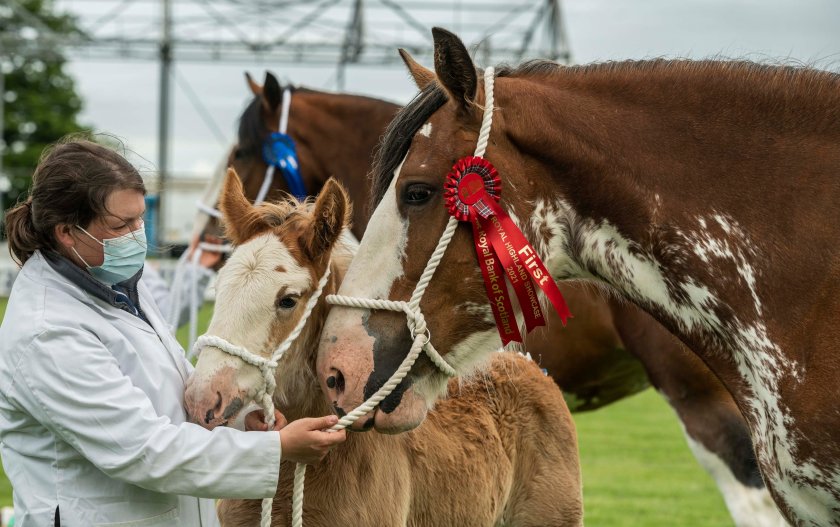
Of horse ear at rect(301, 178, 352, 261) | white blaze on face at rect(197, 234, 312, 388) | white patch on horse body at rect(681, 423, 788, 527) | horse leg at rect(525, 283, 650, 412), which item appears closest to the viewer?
white blaze on face at rect(197, 234, 312, 388)

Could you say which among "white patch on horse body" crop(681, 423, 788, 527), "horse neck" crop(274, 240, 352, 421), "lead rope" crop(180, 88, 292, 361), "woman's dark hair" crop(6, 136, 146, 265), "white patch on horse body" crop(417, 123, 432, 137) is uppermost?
"lead rope" crop(180, 88, 292, 361)

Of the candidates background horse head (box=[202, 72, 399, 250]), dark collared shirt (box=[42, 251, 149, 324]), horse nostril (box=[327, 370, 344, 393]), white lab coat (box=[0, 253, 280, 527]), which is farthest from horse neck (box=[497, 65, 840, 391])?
background horse head (box=[202, 72, 399, 250])

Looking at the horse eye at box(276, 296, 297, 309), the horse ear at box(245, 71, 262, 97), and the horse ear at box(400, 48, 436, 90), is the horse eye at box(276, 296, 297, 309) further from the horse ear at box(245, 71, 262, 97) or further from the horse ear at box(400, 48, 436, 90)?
the horse ear at box(245, 71, 262, 97)

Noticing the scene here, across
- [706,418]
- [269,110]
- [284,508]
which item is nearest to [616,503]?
[706,418]

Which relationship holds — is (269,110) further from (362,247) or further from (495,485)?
(362,247)

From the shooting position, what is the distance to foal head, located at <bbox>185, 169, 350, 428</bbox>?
275cm

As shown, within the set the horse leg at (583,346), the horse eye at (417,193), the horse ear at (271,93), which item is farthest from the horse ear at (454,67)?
the horse ear at (271,93)

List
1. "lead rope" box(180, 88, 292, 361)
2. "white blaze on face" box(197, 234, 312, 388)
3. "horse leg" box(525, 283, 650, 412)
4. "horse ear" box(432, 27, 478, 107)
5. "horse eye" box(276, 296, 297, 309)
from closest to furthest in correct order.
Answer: "horse ear" box(432, 27, 478, 107), "white blaze on face" box(197, 234, 312, 388), "horse eye" box(276, 296, 297, 309), "horse leg" box(525, 283, 650, 412), "lead rope" box(180, 88, 292, 361)

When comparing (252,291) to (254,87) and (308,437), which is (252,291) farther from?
(254,87)

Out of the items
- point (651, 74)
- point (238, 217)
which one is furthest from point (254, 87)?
point (651, 74)

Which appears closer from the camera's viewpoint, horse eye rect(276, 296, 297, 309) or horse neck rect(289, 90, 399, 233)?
horse eye rect(276, 296, 297, 309)

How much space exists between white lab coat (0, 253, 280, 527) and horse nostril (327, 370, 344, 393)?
0.21 meters

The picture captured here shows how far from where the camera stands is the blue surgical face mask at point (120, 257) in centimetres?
266

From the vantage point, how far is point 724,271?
258cm
